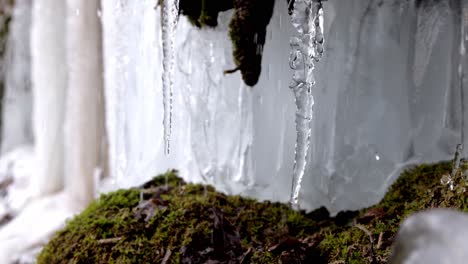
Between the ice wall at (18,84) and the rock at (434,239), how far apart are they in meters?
5.34

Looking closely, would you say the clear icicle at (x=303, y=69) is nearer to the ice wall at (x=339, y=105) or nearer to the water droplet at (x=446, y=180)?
the ice wall at (x=339, y=105)

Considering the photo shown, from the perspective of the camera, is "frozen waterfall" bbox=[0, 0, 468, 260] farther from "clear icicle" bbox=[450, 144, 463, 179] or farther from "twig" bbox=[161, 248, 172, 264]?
"twig" bbox=[161, 248, 172, 264]

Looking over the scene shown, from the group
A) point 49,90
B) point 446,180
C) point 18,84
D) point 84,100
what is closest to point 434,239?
point 446,180

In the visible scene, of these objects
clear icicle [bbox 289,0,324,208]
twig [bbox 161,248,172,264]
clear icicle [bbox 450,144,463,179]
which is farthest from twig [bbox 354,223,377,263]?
twig [bbox 161,248,172,264]

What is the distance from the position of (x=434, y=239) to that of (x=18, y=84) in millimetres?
5915

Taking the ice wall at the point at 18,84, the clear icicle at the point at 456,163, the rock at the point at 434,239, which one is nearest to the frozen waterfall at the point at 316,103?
the clear icicle at the point at 456,163

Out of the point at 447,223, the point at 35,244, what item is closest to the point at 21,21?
the point at 35,244

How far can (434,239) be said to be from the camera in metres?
0.76

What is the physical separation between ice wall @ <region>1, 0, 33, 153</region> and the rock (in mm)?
5336

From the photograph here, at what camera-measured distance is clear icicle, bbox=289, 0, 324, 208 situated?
5.82 ft

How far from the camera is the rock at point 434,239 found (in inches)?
28.9

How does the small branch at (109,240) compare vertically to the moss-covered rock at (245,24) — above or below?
below

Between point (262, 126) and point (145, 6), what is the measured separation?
1.01 m

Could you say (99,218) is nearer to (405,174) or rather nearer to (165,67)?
(165,67)
